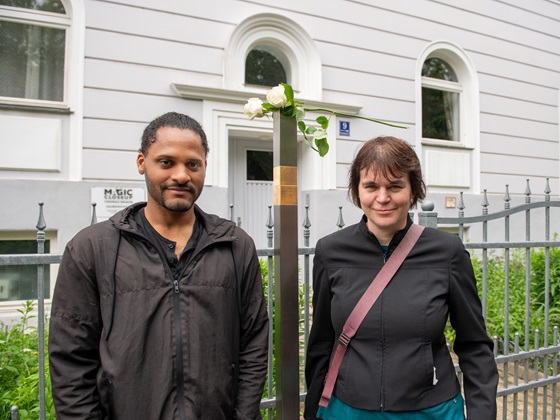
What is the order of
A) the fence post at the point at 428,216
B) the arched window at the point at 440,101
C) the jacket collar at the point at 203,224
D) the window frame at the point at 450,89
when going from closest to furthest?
the jacket collar at the point at 203,224, the fence post at the point at 428,216, the window frame at the point at 450,89, the arched window at the point at 440,101

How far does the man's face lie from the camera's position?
1.58 meters

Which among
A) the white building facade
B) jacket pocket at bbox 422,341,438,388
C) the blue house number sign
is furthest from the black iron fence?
the blue house number sign

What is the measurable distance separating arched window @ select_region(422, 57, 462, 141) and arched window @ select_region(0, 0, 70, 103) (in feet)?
19.0

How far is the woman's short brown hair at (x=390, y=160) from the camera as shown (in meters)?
1.69

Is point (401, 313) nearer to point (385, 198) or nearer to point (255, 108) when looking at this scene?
point (385, 198)

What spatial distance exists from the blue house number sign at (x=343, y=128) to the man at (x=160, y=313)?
5.39 metres

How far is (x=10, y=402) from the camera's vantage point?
250cm

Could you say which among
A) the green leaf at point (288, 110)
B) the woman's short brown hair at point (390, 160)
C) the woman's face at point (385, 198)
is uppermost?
the green leaf at point (288, 110)

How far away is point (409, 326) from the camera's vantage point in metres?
1.64

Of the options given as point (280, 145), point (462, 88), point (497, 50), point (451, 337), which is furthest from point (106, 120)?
point (497, 50)

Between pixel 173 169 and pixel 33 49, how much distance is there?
4959 millimetres

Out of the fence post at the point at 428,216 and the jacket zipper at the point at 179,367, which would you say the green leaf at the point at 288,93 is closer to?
the jacket zipper at the point at 179,367

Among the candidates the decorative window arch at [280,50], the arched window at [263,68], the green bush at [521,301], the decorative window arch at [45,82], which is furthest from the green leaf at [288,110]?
the arched window at [263,68]

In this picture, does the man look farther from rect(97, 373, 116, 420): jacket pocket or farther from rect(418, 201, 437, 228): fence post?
rect(418, 201, 437, 228): fence post
